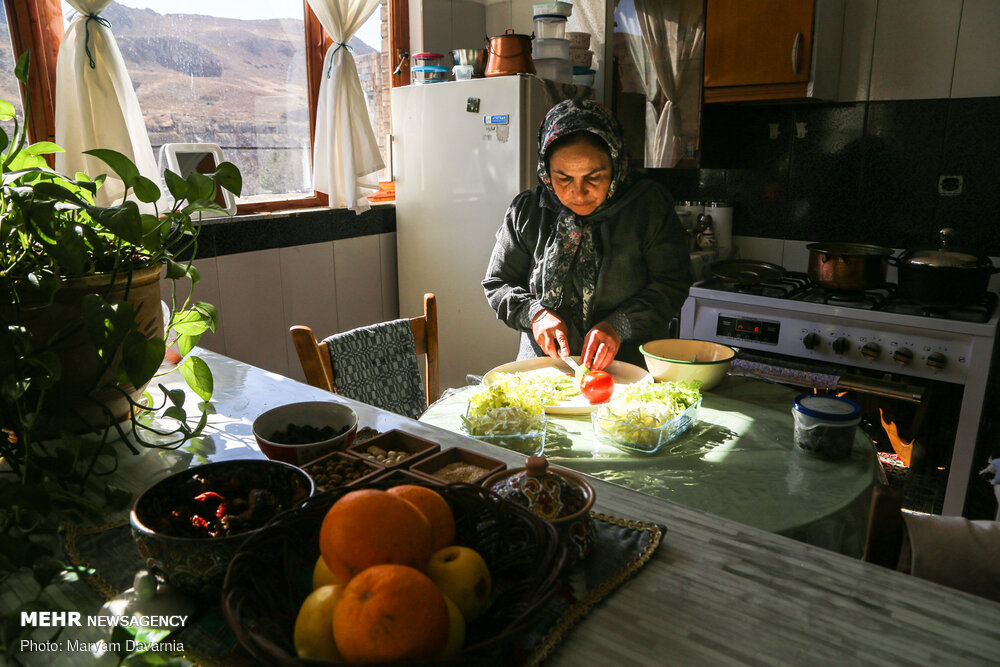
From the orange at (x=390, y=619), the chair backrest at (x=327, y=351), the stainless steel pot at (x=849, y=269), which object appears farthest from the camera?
the stainless steel pot at (x=849, y=269)

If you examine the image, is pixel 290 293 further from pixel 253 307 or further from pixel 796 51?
pixel 796 51

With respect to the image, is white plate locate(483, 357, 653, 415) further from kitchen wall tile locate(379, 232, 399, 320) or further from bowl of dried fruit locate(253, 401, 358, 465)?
kitchen wall tile locate(379, 232, 399, 320)

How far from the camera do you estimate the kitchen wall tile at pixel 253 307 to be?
2701mm

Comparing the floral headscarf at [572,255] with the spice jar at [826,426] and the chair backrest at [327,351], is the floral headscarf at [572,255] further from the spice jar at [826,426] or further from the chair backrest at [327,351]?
the spice jar at [826,426]

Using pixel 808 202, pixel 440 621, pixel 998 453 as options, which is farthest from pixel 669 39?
pixel 440 621

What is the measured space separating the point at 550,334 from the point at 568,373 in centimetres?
17

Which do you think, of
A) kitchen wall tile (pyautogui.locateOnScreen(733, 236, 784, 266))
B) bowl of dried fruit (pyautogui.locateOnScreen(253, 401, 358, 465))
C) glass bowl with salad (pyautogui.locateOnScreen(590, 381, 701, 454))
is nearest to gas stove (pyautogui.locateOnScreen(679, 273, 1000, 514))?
kitchen wall tile (pyautogui.locateOnScreen(733, 236, 784, 266))

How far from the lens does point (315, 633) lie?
49cm

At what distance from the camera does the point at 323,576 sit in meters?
0.56

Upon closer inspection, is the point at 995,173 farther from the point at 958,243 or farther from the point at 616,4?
the point at 616,4

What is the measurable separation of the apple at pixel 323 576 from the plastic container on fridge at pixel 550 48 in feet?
8.97

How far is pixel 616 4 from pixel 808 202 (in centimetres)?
118

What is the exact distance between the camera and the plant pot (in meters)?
0.85

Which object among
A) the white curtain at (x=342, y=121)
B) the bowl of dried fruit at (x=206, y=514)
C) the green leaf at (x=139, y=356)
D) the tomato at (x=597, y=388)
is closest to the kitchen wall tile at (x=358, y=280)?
the white curtain at (x=342, y=121)
